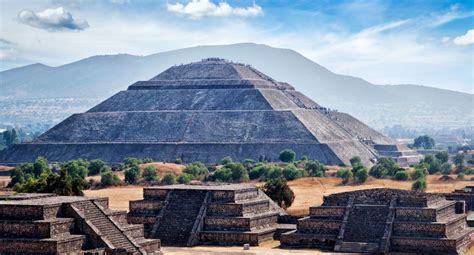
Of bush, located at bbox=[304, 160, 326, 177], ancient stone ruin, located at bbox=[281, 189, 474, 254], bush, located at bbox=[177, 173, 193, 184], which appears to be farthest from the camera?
bush, located at bbox=[304, 160, 326, 177]

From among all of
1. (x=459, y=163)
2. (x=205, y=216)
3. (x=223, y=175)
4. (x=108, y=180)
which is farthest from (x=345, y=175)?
(x=205, y=216)

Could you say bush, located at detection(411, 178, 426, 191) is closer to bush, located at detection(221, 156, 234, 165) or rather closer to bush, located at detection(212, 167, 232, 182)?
bush, located at detection(212, 167, 232, 182)

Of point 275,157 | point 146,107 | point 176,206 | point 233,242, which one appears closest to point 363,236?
point 233,242

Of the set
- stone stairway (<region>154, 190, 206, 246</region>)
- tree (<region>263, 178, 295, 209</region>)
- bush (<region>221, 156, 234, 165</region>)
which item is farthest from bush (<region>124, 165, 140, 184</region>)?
stone stairway (<region>154, 190, 206, 246</region>)

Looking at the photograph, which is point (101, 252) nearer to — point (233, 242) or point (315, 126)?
point (233, 242)

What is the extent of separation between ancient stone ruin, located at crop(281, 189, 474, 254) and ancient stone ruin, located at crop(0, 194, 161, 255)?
1304 centimetres

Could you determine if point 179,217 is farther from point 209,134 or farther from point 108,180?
point 209,134

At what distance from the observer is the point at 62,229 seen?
5603cm

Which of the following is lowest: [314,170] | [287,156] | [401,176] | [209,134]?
[401,176]

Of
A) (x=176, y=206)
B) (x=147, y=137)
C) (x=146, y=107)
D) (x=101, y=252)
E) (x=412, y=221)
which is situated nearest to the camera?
(x=101, y=252)

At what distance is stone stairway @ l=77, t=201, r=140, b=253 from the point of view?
188 ft

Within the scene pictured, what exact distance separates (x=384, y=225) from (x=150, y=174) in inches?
2393

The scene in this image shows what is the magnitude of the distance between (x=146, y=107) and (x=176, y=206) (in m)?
127

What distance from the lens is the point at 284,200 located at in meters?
85.2
